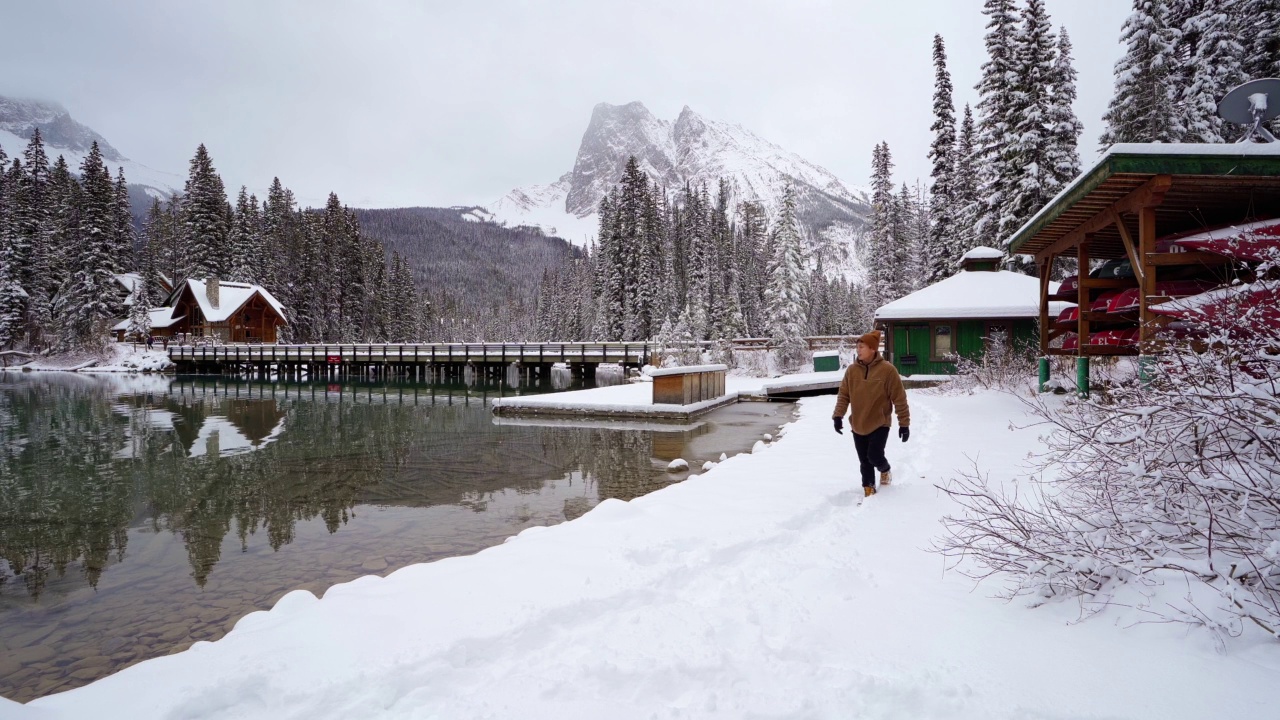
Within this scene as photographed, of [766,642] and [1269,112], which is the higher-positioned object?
[1269,112]

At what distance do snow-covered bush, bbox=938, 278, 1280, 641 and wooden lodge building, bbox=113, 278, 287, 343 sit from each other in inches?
2467

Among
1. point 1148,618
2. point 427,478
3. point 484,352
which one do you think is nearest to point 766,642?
point 1148,618

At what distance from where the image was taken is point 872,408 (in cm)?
690

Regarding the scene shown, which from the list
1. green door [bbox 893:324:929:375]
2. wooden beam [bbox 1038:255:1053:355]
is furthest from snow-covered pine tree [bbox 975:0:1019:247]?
wooden beam [bbox 1038:255:1053:355]

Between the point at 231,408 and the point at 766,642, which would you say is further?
the point at 231,408

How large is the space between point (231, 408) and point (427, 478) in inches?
725

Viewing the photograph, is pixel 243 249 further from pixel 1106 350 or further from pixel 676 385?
pixel 1106 350

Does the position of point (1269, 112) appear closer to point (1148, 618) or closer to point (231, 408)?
point (1148, 618)

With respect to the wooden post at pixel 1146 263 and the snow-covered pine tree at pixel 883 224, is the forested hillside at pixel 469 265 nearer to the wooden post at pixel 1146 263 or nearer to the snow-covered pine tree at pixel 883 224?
the snow-covered pine tree at pixel 883 224

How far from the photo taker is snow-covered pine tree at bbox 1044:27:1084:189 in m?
23.8

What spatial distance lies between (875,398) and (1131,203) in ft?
17.1

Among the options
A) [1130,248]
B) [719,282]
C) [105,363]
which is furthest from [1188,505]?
[105,363]

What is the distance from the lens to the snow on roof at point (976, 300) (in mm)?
22359

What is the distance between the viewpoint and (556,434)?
658 inches
